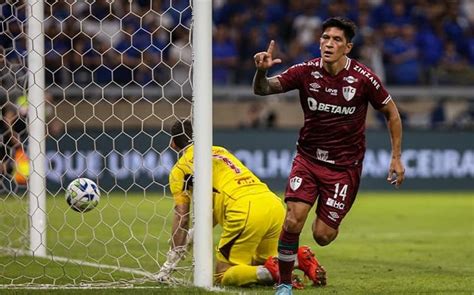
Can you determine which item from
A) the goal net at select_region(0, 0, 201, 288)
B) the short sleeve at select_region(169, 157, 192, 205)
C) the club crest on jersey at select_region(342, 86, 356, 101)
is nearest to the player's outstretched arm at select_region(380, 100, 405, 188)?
the club crest on jersey at select_region(342, 86, 356, 101)

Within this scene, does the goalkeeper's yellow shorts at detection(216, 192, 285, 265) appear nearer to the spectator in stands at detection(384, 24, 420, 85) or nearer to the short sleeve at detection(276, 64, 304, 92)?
the short sleeve at detection(276, 64, 304, 92)

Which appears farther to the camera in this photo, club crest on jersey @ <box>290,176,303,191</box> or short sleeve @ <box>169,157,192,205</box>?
short sleeve @ <box>169,157,192,205</box>

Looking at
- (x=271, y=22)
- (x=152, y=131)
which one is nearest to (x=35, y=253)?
(x=152, y=131)

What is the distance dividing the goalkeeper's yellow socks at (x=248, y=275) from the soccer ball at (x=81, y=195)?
1452 millimetres

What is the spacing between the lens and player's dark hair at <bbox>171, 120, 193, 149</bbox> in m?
8.80

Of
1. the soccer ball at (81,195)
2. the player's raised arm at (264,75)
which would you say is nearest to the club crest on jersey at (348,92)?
the player's raised arm at (264,75)

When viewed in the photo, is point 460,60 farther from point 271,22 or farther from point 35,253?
point 35,253

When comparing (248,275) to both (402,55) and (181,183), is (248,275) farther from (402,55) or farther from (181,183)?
(402,55)

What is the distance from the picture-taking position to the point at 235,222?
8344 mm

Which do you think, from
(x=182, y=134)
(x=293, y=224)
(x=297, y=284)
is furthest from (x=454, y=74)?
(x=293, y=224)

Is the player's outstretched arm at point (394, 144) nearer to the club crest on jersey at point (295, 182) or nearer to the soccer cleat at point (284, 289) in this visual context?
the club crest on jersey at point (295, 182)

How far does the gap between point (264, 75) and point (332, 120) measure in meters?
0.75

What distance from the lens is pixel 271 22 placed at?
2328 centimetres

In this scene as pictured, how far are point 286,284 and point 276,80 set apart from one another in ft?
4.93
